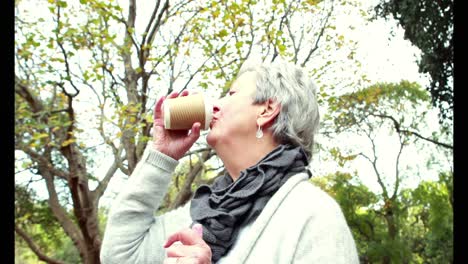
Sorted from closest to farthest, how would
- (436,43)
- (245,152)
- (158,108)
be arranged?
1. (245,152)
2. (158,108)
3. (436,43)

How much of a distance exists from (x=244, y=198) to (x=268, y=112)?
0.24 meters

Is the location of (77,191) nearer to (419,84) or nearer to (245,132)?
(245,132)

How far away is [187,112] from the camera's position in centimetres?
132

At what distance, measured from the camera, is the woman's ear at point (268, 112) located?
131 cm

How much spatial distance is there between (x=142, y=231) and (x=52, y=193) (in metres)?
5.08

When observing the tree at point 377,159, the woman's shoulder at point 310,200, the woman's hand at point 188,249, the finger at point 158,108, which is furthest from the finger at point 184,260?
the tree at point 377,159

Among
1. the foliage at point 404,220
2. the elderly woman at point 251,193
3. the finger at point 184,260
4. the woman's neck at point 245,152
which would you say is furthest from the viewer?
the foliage at point 404,220

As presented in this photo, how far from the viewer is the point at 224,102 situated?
1.34 m

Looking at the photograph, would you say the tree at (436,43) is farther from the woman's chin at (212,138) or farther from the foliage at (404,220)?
the woman's chin at (212,138)

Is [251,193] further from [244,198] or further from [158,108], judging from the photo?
[158,108]

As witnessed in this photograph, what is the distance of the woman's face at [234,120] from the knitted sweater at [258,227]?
0.49 ft

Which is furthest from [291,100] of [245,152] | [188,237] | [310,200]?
[188,237]

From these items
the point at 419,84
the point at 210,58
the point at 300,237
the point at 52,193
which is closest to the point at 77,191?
the point at 52,193

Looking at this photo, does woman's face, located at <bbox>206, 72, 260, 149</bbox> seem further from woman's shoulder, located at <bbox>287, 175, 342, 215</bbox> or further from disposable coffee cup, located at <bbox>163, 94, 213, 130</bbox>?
woman's shoulder, located at <bbox>287, 175, 342, 215</bbox>
